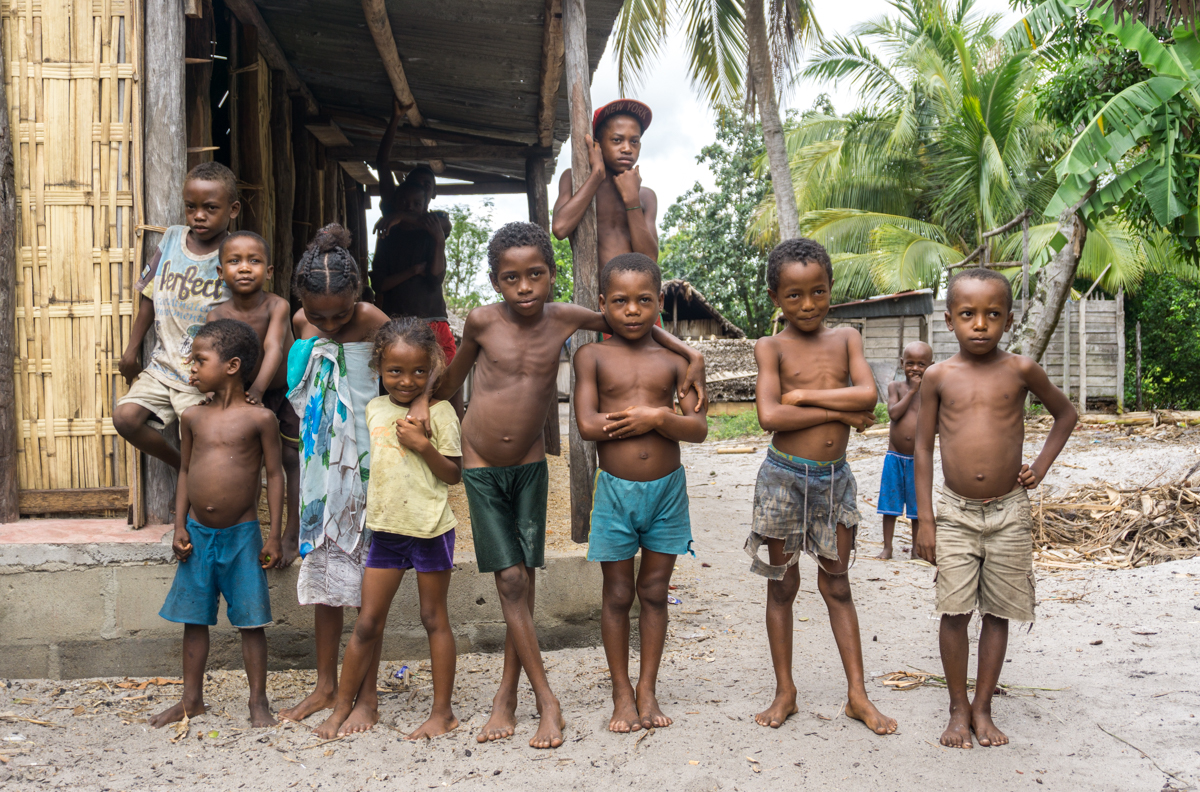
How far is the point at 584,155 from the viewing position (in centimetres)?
385

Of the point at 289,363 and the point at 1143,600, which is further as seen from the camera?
the point at 1143,600

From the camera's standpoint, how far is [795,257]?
287 cm

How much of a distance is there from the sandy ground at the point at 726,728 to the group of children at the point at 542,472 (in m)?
0.10

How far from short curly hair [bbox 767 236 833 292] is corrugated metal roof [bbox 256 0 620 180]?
2.15 m

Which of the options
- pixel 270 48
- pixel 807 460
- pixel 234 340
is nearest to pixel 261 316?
pixel 234 340

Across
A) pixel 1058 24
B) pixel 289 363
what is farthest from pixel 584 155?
pixel 1058 24

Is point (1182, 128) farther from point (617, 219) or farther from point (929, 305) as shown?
point (929, 305)

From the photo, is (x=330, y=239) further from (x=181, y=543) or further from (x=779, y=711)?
(x=779, y=711)

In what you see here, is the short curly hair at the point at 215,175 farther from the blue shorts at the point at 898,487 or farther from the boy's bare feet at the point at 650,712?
the blue shorts at the point at 898,487

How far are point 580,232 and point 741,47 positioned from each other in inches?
338

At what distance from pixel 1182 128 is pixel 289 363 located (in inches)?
280

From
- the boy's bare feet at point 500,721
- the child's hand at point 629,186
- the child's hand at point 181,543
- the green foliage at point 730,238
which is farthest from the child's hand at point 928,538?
the green foliage at point 730,238

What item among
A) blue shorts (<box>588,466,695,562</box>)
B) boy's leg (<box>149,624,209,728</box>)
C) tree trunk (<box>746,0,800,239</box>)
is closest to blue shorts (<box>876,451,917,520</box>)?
blue shorts (<box>588,466,695,562</box>)

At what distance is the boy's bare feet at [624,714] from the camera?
2.79 meters
